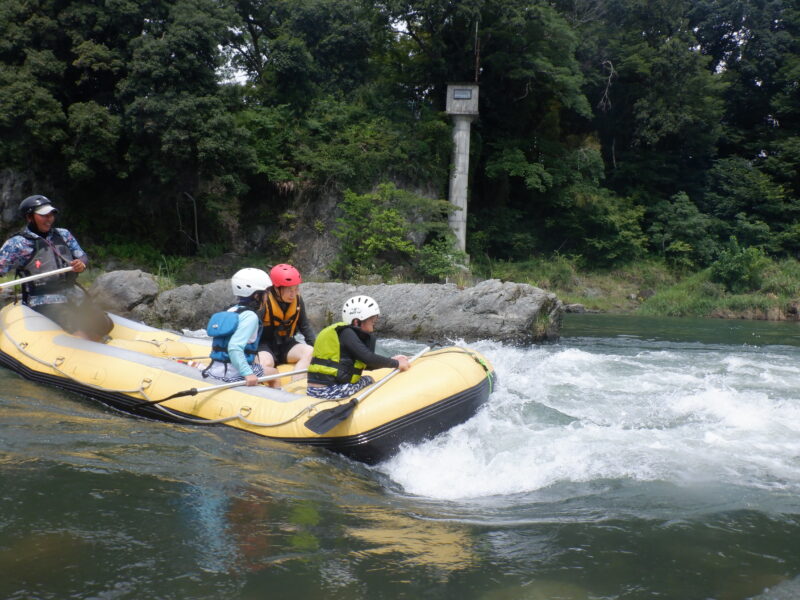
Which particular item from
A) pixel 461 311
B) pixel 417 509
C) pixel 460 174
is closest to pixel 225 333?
pixel 417 509

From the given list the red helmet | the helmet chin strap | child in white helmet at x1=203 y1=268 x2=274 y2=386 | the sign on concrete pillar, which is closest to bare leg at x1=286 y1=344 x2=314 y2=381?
child in white helmet at x1=203 y1=268 x2=274 y2=386

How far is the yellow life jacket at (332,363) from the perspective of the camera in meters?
5.06

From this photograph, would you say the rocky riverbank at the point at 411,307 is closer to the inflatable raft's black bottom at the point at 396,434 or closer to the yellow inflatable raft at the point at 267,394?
the yellow inflatable raft at the point at 267,394

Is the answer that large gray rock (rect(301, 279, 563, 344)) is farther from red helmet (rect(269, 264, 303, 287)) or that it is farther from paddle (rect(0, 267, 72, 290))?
paddle (rect(0, 267, 72, 290))

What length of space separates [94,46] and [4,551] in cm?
1719

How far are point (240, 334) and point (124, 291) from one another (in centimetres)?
821

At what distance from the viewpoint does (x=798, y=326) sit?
16.6 metres

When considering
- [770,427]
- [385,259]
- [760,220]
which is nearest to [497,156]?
[385,259]

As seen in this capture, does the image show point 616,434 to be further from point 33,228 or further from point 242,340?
point 33,228

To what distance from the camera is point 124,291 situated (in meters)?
12.4

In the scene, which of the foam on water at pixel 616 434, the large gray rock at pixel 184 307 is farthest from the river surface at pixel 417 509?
the large gray rock at pixel 184 307

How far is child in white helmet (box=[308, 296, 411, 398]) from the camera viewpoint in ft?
16.4

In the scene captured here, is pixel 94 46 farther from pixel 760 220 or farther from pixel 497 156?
pixel 760 220

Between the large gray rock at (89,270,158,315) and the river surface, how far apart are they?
250 inches
